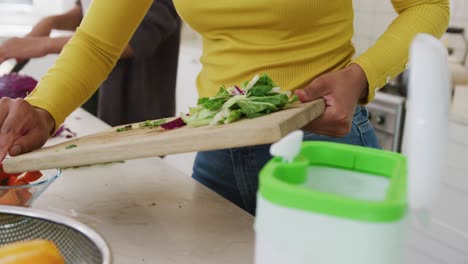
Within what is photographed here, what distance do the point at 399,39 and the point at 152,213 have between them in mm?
518

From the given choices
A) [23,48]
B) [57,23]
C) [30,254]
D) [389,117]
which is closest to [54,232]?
[30,254]

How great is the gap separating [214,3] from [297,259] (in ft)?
2.40

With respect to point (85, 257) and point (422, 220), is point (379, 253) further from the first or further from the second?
point (85, 257)

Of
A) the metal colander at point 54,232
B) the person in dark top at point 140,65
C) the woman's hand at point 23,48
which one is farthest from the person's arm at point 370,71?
the woman's hand at point 23,48

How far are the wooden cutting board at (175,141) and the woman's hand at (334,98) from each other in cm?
2

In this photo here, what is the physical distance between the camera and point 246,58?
108 centimetres

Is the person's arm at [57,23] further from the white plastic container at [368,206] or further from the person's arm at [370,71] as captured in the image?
the white plastic container at [368,206]

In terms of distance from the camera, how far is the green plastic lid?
385 mm

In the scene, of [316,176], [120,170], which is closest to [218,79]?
[120,170]

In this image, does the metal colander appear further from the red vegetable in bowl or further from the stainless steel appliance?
the stainless steel appliance

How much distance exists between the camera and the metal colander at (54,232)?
67 centimetres

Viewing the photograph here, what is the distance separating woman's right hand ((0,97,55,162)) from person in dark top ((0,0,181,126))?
89 centimetres

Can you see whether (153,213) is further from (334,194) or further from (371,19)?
(371,19)

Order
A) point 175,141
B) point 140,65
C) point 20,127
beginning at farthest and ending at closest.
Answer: point 140,65
point 20,127
point 175,141
